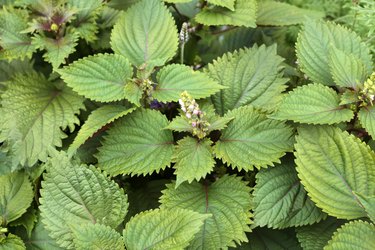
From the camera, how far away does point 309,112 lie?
51.1 inches

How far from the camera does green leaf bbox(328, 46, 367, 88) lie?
4.42ft

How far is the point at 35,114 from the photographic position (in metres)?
1.58

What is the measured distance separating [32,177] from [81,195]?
27 cm

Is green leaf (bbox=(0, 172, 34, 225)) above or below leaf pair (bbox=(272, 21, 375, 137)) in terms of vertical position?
below

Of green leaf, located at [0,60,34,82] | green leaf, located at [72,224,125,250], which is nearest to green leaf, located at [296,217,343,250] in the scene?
green leaf, located at [72,224,125,250]

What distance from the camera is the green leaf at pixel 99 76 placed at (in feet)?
4.63

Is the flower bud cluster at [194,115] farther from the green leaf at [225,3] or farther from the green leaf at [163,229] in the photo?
the green leaf at [225,3]

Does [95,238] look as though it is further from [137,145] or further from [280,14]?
[280,14]

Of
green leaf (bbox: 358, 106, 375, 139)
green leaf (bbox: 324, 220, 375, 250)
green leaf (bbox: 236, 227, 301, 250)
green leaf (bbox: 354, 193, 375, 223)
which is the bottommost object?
green leaf (bbox: 236, 227, 301, 250)

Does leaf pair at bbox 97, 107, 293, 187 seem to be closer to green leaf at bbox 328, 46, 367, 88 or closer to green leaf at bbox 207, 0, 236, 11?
green leaf at bbox 328, 46, 367, 88

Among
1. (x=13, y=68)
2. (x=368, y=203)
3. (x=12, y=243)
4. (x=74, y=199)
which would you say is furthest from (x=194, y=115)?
(x=13, y=68)

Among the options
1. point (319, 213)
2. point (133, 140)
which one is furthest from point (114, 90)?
point (319, 213)

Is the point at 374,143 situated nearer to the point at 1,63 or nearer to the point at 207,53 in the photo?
the point at 207,53

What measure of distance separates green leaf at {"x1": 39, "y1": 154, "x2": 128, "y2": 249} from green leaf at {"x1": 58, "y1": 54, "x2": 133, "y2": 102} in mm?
231
